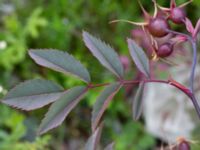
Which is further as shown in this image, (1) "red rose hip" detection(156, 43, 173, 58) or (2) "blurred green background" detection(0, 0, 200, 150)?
(2) "blurred green background" detection(0, 0, 200, 150)

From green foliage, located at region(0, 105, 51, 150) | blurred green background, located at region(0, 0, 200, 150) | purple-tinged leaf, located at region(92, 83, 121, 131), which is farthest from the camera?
blurred green background, located at region(0, 0, 200, 150)

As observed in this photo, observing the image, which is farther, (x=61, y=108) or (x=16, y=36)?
(x=16, y=36)

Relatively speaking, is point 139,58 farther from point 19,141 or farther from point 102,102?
point 19,141

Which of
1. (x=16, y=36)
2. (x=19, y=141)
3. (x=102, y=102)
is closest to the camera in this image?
(x=102, y=102)

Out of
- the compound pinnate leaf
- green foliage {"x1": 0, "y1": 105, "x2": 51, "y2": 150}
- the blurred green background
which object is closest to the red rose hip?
the compound pinnate leaf

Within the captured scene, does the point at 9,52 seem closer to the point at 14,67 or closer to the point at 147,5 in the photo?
the point at 14,67

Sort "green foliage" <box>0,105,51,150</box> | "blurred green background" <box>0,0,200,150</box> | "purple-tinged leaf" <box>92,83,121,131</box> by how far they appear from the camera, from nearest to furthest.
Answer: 1. "purple-tinged leaf" <box>92,83,121,131</box>
2. "green foliage" <box>0,105,51,150</box>
3. "blurred green background" <box>0,0,200,150</box>

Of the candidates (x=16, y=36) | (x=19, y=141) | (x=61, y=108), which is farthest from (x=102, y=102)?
(x=16, y=36)

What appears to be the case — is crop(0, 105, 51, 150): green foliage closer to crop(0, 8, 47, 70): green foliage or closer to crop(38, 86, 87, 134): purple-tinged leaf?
crop(0, 8, 47, 70): green foliage

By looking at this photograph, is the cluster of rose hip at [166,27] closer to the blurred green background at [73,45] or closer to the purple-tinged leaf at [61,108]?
the purple-tinged leaf at [61,108]
